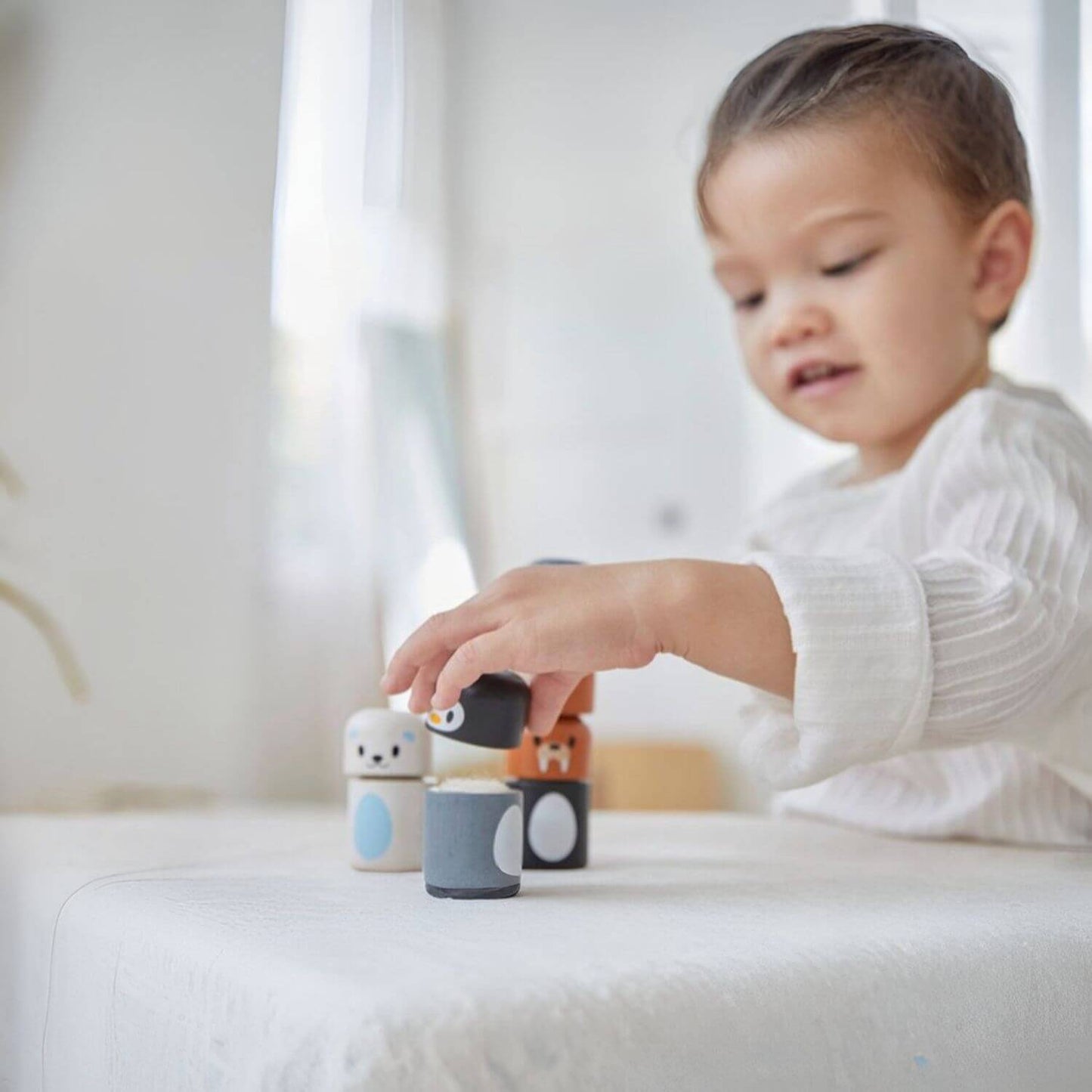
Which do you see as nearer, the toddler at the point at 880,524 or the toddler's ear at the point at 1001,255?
the toddler at the point at 880,524

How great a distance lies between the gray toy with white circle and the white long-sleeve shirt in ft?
0.55

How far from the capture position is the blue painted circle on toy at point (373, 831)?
0.61 meters

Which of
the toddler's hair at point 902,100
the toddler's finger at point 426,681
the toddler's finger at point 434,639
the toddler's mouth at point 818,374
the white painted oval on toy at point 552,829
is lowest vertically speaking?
the white painted oval on toy at point 552,829

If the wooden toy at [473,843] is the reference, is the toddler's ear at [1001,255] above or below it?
above

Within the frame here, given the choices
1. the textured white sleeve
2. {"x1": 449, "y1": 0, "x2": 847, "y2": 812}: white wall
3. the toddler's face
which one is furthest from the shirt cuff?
{"x1": 449, "y1": 0, "x2": 847, "y2": 812}: white wall

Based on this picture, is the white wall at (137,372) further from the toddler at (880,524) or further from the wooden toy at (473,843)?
the wooden toy at (473,843)

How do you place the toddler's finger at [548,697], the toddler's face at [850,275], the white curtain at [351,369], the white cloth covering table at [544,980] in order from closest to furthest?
1. the white cloth covering table at [544,980]
2. the toddler's finger at [548,697]
3. the toddler's face at [850,275]
4. the white curtain at [351,369]

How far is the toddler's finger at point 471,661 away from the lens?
0.54 meters

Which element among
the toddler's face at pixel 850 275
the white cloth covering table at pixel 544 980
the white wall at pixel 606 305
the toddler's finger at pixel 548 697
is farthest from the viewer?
the white wall at pixel 606 305

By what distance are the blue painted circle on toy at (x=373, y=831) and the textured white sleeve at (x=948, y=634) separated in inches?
7.3

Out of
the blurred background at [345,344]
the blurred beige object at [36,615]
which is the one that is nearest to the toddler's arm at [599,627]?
the blurred background at [345,344]

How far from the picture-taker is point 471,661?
537 millimetres

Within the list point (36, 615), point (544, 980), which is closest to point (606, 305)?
point (36, 615)

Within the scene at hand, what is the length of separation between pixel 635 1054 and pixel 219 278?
1.11 meters
